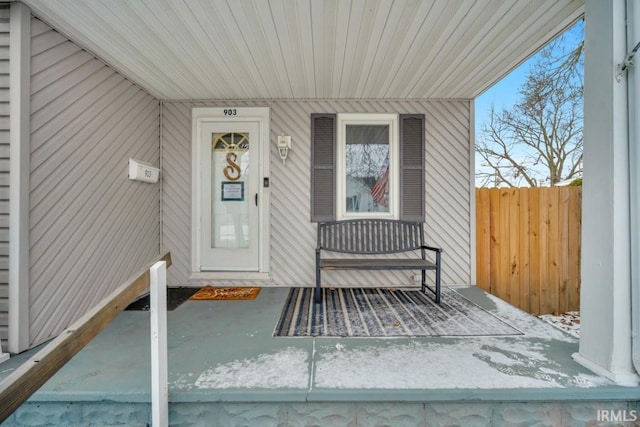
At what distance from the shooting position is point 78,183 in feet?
8.64

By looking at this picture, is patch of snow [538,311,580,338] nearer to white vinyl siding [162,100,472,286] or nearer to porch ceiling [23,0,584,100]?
white vinyl siding [162,100,472,286]

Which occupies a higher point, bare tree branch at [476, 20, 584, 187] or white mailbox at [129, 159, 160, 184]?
bare tree branch at [476, 20, 584, 187]

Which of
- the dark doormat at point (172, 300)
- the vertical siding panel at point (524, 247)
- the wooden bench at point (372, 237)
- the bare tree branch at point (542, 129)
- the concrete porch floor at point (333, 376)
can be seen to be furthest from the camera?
the bare tree branch at point (542, 129)

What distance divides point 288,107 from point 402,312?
2.85 meters

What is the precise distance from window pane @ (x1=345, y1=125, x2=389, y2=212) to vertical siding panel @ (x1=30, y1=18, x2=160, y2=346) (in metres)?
2.56

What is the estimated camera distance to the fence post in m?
1.42

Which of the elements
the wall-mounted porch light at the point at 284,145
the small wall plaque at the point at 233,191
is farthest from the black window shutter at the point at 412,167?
the small wall plaque at the point at 233,191

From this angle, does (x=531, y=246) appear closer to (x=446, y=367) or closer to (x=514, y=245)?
(x=514, y=245)

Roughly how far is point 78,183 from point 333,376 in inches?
105

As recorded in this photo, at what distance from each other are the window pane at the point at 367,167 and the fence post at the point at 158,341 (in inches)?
110

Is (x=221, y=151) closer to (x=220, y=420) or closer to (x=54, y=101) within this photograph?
(x=54, y=101)

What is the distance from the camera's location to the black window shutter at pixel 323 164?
393cm

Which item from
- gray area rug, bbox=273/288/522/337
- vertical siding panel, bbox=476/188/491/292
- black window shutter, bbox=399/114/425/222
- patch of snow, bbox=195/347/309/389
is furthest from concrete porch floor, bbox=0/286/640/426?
black window shutter, bbox=399/114/425/222

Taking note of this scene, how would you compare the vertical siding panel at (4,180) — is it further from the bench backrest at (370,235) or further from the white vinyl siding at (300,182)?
the bench backrest at (370,235)
